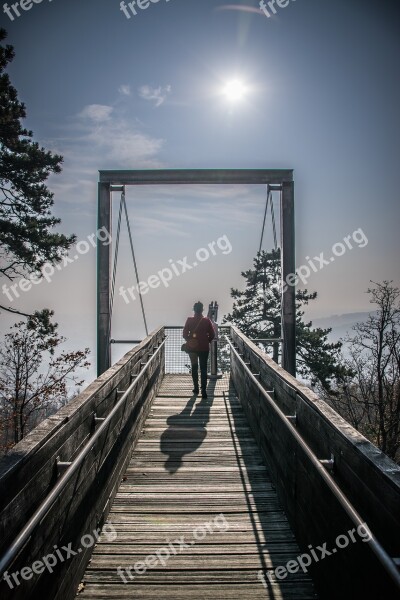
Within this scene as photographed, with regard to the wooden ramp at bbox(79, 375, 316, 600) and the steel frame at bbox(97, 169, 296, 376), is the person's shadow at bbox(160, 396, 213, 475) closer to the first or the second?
the wooden ramp at bbox(79, 375, 316, 600)

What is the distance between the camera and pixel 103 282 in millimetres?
9234

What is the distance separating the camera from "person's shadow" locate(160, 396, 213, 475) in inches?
189

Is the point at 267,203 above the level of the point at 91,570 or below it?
above

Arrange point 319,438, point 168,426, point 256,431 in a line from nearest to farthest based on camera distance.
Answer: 1. point 319,438
2. point 256,431
3. point 168,426

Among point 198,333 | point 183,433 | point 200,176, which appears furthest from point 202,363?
point 200,176

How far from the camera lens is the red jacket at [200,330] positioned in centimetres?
741

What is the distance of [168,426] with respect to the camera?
5.91 metres

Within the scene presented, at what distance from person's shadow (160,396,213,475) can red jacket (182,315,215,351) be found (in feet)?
3.60

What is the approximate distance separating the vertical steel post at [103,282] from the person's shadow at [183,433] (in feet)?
9.26

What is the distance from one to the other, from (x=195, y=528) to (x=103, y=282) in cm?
668

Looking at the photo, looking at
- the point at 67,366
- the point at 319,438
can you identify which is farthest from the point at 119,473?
the point at 67,366

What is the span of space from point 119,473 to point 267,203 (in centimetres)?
732

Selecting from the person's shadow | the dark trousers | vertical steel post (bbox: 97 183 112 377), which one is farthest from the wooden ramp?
vertical steel post (bbox: 97 183 112 377)

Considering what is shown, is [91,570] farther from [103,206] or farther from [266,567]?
[103,206]
